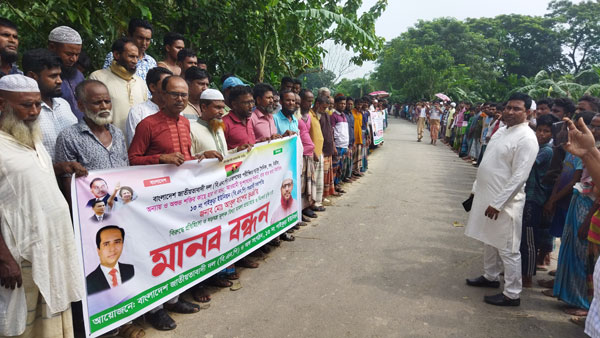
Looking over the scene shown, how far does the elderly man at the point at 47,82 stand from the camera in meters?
2.84

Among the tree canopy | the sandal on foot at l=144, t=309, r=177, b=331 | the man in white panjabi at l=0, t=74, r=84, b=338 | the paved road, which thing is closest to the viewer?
the man in white panjabi at l=0, t=74, r=84, b=338

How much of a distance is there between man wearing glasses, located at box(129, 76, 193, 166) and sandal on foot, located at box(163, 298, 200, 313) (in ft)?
4.06

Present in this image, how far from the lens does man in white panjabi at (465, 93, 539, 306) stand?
351 centimetres

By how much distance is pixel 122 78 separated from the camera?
13.0 feet

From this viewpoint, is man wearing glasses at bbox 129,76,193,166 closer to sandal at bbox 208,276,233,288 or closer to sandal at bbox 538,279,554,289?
sandal at bbox 208,276,233,288

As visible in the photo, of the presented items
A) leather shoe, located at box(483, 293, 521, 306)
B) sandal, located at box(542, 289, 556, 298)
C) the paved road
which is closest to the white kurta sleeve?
leather shoe, located at box(483, 293, 521, 306)

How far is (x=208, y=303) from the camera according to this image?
357 centimetres

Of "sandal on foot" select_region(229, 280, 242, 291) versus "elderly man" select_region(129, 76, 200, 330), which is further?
"sandal on foot" select_region(229, 280, 242, 291)

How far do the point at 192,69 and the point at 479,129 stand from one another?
1065cm

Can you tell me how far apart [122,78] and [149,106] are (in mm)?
611

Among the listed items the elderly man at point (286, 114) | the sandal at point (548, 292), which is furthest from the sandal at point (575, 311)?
the elderly man at point (286, 114)

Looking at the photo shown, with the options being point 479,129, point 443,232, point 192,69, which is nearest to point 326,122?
point 443,232

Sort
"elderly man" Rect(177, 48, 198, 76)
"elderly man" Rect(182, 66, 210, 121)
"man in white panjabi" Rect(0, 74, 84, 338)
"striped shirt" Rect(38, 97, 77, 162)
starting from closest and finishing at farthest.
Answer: "man in white panjabi" Rect(0, 74, 84, 338)
"striped shirt" Rect(38, 97, 77, 162)
"elderly man" Rect(182, 66, 210, 121)
"elderly man" Rect(177, 48, 198, 76)

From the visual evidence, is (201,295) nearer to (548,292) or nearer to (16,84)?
(16,84)
